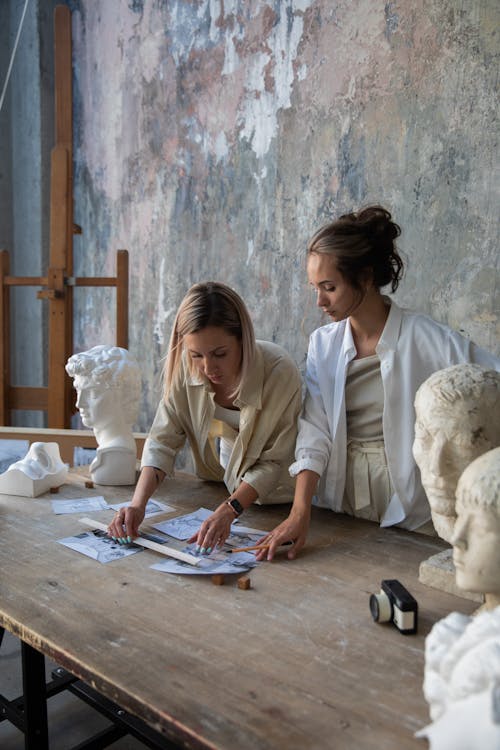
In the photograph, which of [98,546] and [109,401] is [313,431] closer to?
[98,546]

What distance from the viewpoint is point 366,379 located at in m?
2.66

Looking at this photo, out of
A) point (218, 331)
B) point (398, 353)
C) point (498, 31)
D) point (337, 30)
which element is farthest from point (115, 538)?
point (337, 30)

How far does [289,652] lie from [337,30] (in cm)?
402

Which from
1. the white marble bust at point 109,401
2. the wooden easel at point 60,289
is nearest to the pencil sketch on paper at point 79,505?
the white marble bust at point 109,401

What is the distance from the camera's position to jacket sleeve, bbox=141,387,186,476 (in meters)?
2.79

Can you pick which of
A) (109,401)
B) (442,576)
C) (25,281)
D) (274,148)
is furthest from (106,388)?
(274,148)

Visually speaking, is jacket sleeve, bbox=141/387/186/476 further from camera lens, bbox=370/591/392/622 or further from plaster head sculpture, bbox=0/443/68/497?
camera lens, bbox=370/591/392/622

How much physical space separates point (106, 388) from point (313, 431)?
1143 millimetres

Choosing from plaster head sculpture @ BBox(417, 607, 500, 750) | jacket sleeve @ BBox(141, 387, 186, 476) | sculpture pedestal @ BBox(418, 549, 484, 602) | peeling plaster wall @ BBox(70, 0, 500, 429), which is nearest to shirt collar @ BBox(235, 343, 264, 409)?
jacket sleeve @ BBox(141, 387, 186, 476)

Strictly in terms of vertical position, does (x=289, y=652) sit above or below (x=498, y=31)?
below

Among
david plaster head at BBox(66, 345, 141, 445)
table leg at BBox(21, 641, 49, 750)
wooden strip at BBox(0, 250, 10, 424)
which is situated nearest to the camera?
table leg at BBox(21, 641, 49, 750)

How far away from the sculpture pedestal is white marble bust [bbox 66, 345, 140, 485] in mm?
1656

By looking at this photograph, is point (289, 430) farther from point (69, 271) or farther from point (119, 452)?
point (69, 271)

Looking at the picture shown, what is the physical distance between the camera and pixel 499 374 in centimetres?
175
